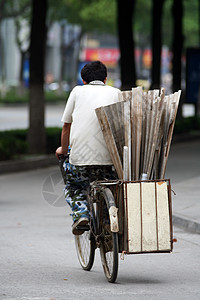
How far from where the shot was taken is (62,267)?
26.1 feet

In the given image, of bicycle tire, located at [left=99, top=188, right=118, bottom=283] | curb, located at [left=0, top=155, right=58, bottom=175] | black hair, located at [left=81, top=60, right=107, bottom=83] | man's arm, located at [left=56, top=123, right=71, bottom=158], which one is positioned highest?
black hair, located at [left=81, top=60, right=107, bottom=83]

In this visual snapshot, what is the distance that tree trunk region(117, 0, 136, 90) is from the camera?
24.2m

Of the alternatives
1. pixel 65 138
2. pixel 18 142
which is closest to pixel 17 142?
pixel 18 142

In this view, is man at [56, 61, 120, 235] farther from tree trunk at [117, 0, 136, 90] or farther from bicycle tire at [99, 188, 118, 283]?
tree trunk at [117, 0, 136, 90]

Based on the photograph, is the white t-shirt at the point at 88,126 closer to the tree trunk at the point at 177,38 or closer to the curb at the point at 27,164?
the curb at the point at 27,164

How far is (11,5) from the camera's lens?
54.7 m

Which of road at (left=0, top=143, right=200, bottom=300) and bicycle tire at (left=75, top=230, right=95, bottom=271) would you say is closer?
road at (left=0, top=143, right=200, bottom=300)

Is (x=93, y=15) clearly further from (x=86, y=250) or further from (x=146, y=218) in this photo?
(x=146, y=218)

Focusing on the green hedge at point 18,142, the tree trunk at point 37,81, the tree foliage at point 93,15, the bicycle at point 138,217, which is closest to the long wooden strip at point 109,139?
the bicycle at point 138,217

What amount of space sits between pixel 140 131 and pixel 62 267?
159cm

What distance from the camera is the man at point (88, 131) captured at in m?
7.30

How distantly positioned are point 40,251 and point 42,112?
1117 cm

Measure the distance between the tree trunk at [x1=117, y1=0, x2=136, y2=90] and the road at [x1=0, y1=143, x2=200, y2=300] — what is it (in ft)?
42.7

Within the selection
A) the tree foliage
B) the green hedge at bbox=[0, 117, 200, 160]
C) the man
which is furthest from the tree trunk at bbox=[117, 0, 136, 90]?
the tree foliage
